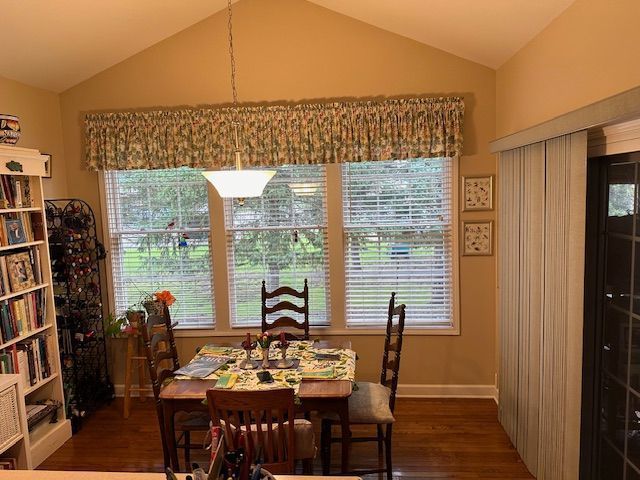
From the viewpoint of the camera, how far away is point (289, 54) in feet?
13.2

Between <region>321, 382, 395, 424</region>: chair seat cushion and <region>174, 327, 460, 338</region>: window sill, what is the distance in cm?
102

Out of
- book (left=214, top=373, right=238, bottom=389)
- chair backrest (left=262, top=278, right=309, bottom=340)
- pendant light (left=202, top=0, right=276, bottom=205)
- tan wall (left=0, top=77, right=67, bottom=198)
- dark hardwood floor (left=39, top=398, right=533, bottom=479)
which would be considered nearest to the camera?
pendant light (left=202, top=0, right=276, bottom=205)

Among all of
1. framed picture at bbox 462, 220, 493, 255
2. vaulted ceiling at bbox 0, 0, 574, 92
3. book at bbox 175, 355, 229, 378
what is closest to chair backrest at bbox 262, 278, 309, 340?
book at bbox 175, 355, 229, 378

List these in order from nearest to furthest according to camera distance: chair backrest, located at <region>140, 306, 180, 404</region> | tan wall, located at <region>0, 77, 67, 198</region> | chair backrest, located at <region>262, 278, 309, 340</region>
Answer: chair backrest, located at <region>140, 306, 180, 404</region>
tan wall, located at <region>0, 77, 67, 198</region>
chair backrest, located at <region>262, 278, 309, 340</region>

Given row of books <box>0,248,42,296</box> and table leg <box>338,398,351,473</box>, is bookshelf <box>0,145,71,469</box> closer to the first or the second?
row of books <box>0,248,42,296</box>

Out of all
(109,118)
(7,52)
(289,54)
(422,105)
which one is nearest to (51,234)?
(109,118)

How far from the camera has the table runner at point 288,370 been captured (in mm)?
2799

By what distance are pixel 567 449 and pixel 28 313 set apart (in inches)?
143

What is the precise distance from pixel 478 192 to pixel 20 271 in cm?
361

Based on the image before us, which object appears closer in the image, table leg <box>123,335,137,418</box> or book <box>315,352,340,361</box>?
book <box>315,352,340,361</box>

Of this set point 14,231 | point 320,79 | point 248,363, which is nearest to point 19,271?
point 14,231

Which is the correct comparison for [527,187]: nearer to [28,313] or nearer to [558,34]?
[558,34]

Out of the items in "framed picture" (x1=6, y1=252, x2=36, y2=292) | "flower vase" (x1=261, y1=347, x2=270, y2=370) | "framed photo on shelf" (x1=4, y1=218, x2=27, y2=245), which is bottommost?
"flower vase" (x1=261, y1=347, x2=270, y2=370)

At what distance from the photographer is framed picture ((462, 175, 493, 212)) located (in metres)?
4.04
